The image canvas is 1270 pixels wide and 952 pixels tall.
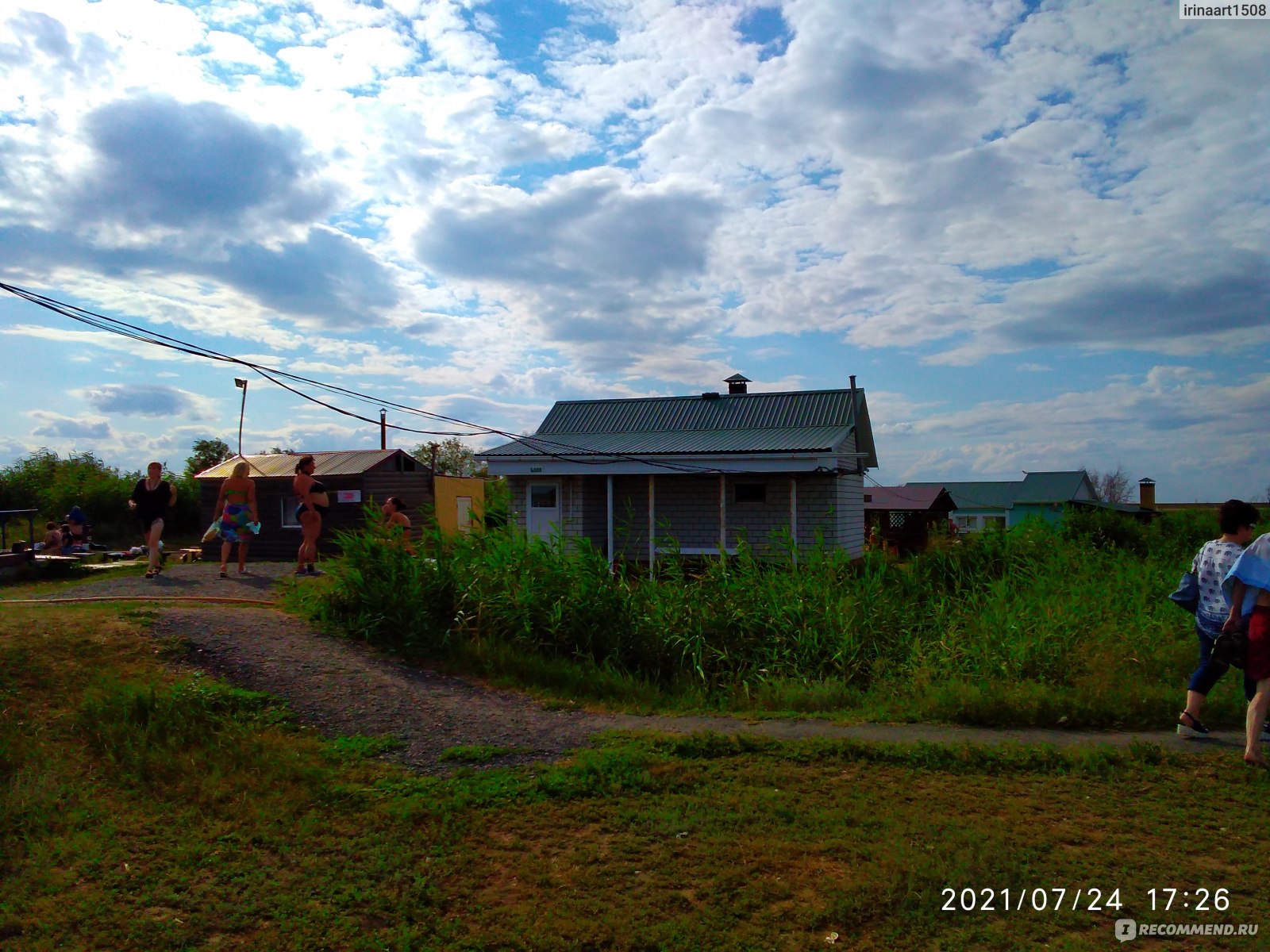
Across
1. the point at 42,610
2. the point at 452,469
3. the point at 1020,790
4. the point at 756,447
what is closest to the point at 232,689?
the point at 42,610

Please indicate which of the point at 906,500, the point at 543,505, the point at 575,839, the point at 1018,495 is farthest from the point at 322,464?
the point at 1018,495

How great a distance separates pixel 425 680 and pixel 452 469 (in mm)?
47618

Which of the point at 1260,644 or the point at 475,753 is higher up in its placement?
the point at 1260,644

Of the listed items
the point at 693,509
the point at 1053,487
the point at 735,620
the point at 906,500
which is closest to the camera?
the point at 735,620

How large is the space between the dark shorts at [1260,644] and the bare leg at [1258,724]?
0.05m

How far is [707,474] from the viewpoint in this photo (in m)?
19.6

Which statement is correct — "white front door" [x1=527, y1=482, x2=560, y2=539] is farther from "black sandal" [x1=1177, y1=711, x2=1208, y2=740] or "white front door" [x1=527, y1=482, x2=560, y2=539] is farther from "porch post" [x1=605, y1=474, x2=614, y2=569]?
"black sandal" [x1=1177, y1=711, x2=1208, y2=740]

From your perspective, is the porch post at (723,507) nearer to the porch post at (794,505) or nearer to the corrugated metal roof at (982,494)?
the porch post at (794,505)

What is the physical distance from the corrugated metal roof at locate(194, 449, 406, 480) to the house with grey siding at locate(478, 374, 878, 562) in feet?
10.4

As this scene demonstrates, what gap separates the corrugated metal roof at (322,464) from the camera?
17828 millimetres

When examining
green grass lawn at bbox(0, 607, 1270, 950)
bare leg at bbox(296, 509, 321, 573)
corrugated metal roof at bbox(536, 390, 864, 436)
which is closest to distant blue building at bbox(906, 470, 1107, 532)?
corrugated metal roof at bbox(536, 390, 864, 436)

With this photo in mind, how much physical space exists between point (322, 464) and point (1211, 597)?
1652 centimetres

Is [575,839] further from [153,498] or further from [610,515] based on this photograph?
[610,515]

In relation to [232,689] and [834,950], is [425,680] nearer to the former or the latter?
[232,689]
